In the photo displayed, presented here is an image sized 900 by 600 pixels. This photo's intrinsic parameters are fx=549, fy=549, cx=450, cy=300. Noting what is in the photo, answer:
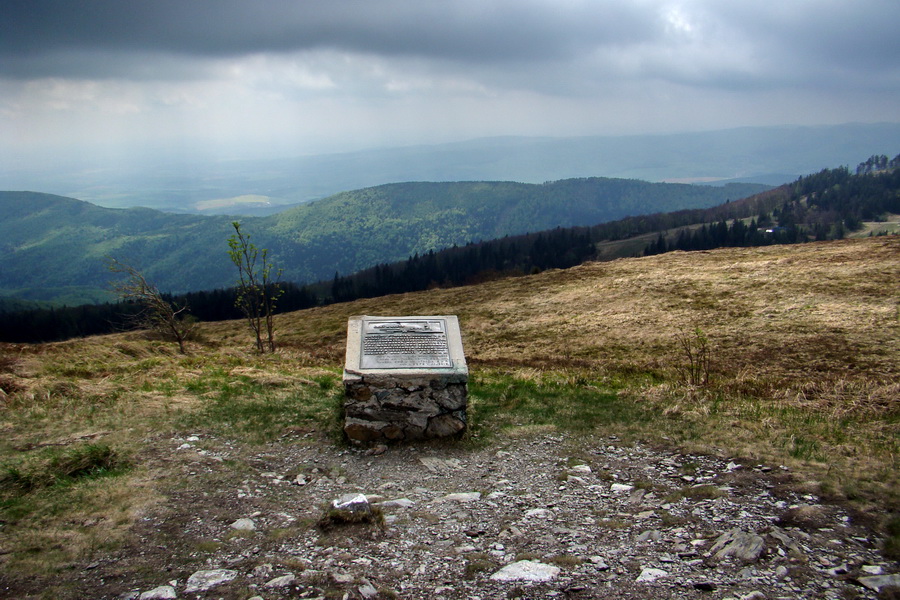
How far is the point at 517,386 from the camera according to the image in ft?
54.2

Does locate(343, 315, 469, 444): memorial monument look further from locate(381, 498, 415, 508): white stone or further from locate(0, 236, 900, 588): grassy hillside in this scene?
locate(381, 498, 415, 508): white stone

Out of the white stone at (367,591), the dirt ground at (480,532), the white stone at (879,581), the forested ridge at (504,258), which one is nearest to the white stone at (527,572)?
the dirt ground at (480,532)

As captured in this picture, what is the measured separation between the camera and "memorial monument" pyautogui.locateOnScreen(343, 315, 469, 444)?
38.3ft

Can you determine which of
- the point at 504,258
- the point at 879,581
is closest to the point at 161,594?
the point at 879,581

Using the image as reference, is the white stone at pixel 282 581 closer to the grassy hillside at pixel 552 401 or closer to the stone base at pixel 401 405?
the grassy hillside at pixel 552 401

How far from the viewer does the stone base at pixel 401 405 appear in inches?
460

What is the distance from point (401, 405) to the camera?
1179 centimetres

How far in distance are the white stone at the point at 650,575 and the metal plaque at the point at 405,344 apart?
6107 millimetres

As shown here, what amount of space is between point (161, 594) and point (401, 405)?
618 centimetres

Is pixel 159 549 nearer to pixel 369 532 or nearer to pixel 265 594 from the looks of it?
pixel 265 594

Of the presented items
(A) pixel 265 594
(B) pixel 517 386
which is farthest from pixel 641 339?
(A) pixel 265 594

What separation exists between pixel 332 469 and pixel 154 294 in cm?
2045

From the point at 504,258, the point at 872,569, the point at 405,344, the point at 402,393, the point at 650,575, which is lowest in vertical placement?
the point at 650,575

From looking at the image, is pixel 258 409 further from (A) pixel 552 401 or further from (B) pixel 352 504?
(A) pixel 552 401
